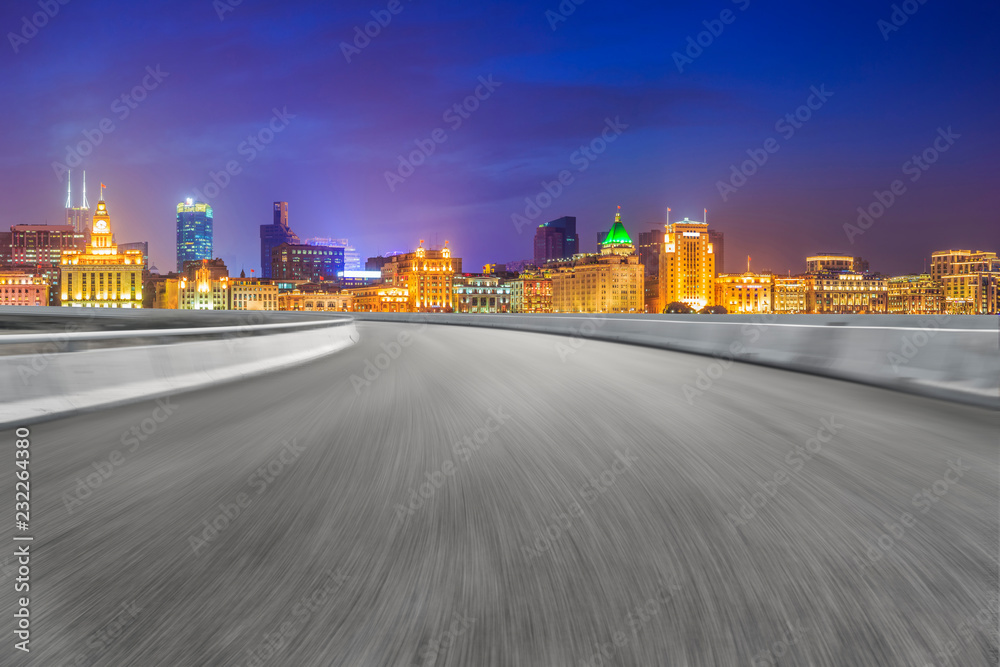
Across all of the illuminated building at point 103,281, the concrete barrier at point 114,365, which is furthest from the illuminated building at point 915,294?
the illuminated building at point 103,281

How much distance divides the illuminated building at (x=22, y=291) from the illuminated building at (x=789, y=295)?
446ft

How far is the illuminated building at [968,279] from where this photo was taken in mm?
76312

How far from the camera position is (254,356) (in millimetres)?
14250

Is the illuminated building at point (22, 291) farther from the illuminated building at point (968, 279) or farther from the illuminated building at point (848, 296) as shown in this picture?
the illuminated building at point (968, 279)

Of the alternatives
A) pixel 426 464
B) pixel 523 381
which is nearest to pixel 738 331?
pixel 523 381

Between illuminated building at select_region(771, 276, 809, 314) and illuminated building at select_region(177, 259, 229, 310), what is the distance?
121 meters

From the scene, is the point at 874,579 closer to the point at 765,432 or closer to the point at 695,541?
the point at 695,541

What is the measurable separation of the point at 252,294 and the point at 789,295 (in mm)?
125308

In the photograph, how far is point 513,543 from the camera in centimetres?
345

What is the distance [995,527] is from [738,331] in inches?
555

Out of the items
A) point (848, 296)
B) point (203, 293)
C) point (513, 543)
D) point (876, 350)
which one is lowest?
point (513, 543)

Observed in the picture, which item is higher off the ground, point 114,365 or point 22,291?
point 22,291

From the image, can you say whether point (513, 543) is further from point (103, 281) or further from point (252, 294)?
point (252, 294)

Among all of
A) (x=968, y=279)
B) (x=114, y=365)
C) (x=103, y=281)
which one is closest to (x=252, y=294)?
(x=103, y=281)
